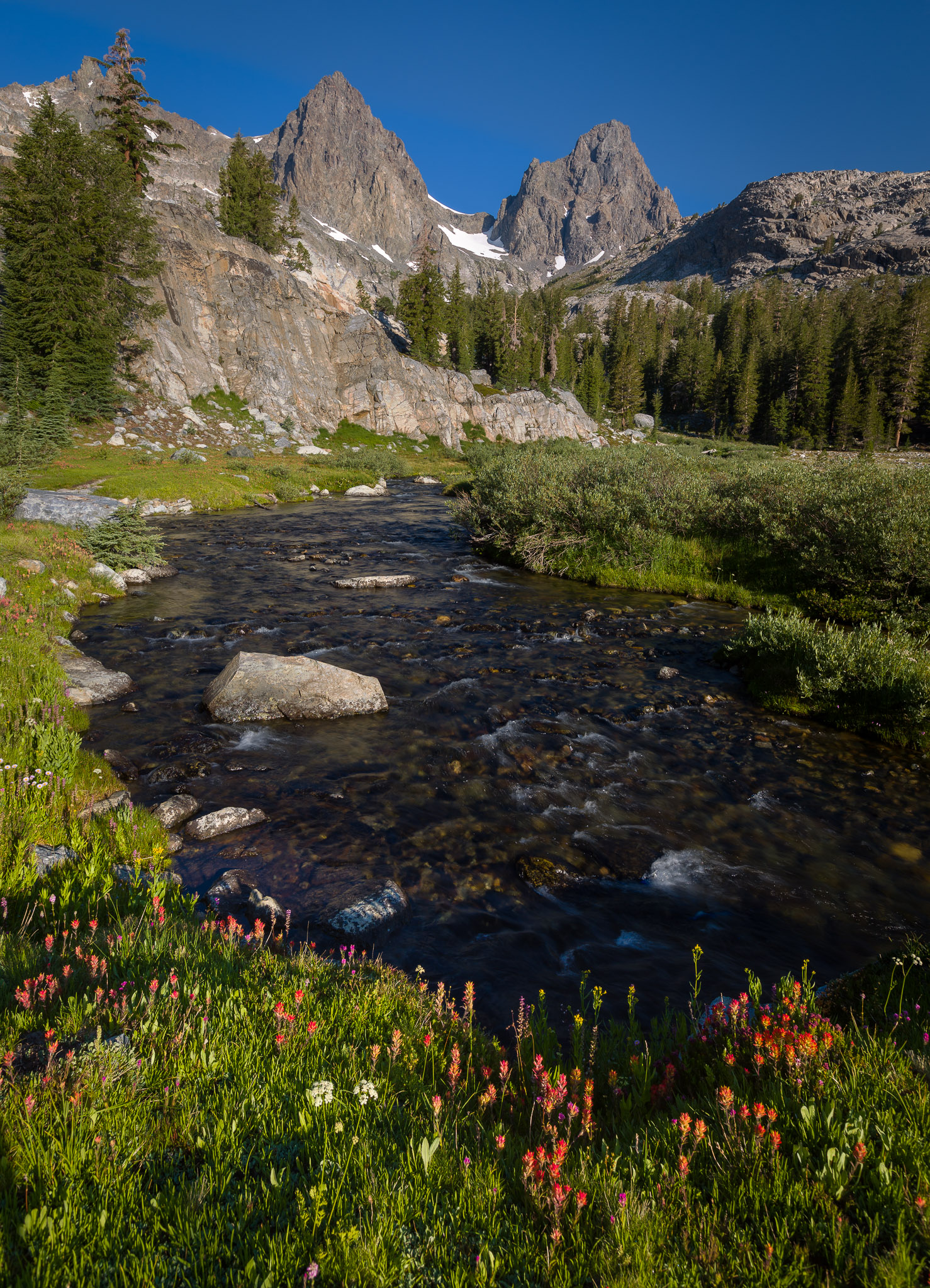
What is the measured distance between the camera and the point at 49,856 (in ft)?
18.9

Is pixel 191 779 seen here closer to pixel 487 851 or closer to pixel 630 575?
pixel 487 851

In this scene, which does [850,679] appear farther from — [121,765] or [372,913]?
[121,765]

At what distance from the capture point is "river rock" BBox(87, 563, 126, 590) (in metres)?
18.5

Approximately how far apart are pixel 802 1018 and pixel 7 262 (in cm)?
5479

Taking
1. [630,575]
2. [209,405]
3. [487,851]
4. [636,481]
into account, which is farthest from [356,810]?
[209,405]

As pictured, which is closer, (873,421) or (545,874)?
(545,874)

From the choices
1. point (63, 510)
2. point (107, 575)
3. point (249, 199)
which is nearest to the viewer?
point (107, 575)

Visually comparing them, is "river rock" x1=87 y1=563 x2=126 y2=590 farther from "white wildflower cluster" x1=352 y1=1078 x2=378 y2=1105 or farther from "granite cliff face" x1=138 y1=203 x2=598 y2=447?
"granite cliff face" x1=138 y1=203 x2=598 y2=447

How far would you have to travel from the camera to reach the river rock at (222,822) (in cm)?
773

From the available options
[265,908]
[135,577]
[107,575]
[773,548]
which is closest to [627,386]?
[773,548]

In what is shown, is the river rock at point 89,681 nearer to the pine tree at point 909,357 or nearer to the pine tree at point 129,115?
the pine tree at point 129,115

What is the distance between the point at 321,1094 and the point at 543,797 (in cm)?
664

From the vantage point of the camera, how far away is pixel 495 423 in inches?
3393

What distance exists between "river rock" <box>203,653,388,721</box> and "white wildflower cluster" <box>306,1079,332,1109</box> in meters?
8.72
